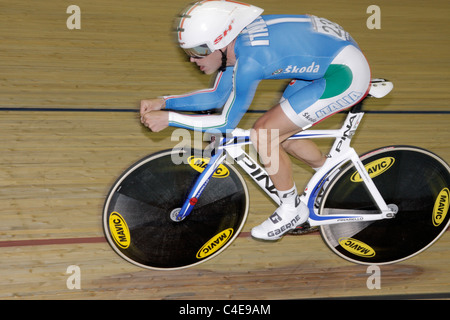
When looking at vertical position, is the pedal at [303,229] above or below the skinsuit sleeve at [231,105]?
below

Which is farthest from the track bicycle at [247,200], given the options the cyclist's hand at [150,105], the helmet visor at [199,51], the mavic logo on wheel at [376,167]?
the helmet visor at [199,51]

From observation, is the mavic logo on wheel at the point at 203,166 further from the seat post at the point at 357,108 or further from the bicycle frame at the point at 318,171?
the seat post at the point at 357,108

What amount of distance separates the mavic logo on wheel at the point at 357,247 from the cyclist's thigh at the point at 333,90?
72 centimetres

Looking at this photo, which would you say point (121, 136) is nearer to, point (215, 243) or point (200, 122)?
point (215, 243)

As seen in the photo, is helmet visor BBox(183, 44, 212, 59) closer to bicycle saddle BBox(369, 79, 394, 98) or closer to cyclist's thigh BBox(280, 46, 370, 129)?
cyclist's thigh BBox(280, 46, 370, 129)

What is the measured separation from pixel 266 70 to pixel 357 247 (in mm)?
1080

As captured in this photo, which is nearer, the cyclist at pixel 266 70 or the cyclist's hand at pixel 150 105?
the cyclist at pixel 266 70

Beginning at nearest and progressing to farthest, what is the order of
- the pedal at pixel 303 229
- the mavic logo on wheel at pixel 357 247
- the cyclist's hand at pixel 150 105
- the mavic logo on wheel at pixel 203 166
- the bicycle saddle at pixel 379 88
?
1. the cyclist's hand at pixel 150 105
2. the bicycle saddle at pixel 379 88
3. the mavic logo on wheel at pixel 203 166
4. the pedal at pixel 303 229
5. the mavic logo on wheel at pixel 357 247

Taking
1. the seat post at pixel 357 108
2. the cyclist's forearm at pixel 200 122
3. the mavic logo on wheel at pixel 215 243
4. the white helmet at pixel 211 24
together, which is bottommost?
the mavic logo on wheel at pixel 215 243

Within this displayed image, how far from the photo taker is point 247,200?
2338mm

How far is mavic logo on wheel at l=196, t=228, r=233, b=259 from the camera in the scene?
2395 millimetres

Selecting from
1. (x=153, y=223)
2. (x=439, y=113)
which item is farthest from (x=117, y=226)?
(x=439, y=113)

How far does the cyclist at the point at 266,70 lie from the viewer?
1.79 m

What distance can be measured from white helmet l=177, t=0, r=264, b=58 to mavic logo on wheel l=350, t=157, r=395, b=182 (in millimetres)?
856
